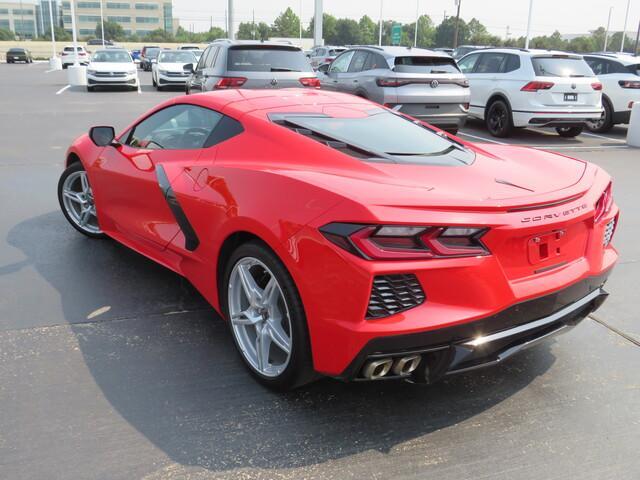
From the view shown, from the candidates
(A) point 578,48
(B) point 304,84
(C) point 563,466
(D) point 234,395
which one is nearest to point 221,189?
(D) point 234,395

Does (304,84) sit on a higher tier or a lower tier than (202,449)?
higher

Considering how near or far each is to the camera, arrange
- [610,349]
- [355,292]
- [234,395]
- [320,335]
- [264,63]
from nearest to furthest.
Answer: [355,292]
[320,335]
[234,395]
[610,349]
[264,63]

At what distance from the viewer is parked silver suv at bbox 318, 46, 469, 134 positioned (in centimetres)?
1109

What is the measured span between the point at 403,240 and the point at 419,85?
30.4 ft

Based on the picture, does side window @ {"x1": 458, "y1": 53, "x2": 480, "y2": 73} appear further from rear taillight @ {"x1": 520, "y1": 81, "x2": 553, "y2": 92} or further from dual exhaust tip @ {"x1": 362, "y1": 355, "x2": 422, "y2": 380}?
dual exhaust tip @ {"x1": 362, "y1": 355, "x2": 422, "y2": 380}

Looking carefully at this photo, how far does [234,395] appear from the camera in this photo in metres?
3.01

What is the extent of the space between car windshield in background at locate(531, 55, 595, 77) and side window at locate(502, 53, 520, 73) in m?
0.40

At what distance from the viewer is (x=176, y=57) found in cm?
2427

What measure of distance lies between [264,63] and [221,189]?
28.5ft

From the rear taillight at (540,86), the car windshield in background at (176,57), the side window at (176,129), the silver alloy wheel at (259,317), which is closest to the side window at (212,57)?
the rear taillight at (540,86)

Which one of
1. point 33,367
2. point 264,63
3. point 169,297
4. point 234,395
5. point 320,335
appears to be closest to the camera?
point 320,335

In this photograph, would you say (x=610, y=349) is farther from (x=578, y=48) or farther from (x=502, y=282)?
(x=578, y=48)

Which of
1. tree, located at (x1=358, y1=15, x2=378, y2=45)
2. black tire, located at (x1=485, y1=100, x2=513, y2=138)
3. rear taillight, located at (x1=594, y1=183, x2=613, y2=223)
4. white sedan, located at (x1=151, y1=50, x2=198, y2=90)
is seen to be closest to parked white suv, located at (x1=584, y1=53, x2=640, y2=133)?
black tire, located at (x1=485, y1=100, x2=513, y2=138)

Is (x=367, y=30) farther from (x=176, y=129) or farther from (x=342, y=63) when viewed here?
(x=176, y=129)
